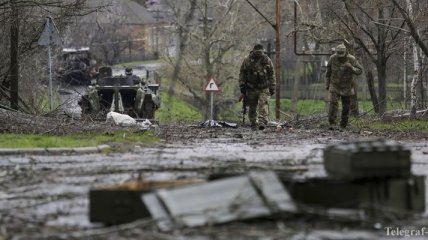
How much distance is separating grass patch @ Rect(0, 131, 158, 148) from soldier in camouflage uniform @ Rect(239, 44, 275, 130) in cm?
345

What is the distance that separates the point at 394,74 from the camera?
41219mm

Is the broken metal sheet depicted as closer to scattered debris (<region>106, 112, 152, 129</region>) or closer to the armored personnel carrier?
scattered debris (<region>106, 112, 152, 129</region>)

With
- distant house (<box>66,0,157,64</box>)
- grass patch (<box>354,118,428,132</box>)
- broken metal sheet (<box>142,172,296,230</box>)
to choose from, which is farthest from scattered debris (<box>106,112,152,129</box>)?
distant house (<box>66,0,157,64</box>)

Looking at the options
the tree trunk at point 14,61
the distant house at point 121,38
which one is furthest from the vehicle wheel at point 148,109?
the distant house at point 121,38

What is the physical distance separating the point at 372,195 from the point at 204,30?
145ft

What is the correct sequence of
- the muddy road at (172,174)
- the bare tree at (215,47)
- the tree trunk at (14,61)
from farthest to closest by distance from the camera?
1. the bare tree at (215,47)
2. the tree trunk at (14,61)
3. the muddy road at (172,174)

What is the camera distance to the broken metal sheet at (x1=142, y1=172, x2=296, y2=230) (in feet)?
21.0

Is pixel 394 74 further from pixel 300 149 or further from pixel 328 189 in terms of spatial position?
pixel 328 189

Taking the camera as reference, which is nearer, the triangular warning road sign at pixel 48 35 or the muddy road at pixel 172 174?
the muddy road at pixel 172 174

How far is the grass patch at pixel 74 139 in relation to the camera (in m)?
13.4

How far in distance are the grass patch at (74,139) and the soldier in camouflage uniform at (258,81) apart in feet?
11.3

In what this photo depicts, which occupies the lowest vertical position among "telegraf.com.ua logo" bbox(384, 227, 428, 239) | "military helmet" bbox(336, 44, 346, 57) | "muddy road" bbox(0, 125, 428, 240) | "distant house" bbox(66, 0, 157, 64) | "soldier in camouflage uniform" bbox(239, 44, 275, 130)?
"telegraf.com.ua logo" bbox(384, 227, 428, 239)

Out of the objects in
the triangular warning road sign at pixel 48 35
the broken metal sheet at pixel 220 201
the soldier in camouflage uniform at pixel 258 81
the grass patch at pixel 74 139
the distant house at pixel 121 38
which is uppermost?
the distant house at pixel 121 38

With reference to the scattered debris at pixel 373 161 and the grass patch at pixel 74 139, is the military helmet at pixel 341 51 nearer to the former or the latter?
the grass patch at pixel 74 139
